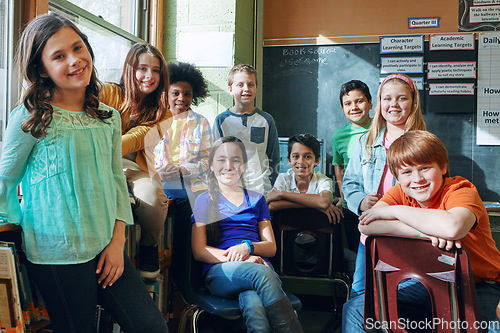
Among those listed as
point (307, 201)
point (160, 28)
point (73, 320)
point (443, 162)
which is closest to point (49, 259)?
point (73, 320)

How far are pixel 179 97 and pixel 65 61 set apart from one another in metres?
1.10

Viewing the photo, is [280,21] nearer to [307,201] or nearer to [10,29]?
[307,201]

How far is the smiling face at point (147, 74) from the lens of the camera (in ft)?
6.36

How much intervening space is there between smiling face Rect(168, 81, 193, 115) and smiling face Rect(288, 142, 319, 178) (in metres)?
0.73

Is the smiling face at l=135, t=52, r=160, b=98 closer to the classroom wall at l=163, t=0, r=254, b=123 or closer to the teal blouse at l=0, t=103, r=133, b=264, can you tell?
the teal blouse at l=0, t=103, r=133, b=264

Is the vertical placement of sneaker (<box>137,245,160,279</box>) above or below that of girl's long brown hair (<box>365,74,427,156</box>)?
below

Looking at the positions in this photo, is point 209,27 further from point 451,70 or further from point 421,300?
point 421,300

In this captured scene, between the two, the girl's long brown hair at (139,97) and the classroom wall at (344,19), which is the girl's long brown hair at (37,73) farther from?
the classroom wall at (344,19)

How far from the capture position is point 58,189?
1.25 meters

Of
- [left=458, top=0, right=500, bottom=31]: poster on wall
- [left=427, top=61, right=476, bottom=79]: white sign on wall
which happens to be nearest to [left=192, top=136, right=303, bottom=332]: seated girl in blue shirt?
[left=427, top=61, right=476, bottom=79]: white sign on wall

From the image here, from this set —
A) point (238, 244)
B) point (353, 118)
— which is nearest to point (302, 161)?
point (353, 118)

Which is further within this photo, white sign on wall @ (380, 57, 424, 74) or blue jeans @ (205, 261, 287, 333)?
white sign on wall @ (380, 57, 424, 74)

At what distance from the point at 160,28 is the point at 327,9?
1355 millimetres

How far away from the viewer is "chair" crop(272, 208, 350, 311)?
244 cm
